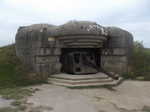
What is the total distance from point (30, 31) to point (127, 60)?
4472 millimetres

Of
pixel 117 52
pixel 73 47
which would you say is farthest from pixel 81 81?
pixel 117 52

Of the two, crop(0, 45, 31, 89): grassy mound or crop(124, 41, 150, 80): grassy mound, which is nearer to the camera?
crop(0, 45, 31, 89): grassy mound

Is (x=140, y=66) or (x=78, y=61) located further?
(x=140, y=66)

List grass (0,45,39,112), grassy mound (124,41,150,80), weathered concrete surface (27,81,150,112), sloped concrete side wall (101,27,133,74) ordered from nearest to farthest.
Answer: weathered concrete surface (27,81,150,112) < grass (0,45,39,112) < sloped concrete side wall (101,27,133,74) < grassy mound (124,41,150,80)

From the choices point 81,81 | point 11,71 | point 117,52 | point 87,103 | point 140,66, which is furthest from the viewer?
point 140,66

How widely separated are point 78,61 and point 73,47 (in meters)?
0.90

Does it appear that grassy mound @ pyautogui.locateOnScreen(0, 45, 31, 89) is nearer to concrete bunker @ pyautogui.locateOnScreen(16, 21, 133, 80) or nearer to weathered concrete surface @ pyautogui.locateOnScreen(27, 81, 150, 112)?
concrete bunker @ pyautogui.locateOnScreen(16, 21, 133, 80)

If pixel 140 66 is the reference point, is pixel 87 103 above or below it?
below

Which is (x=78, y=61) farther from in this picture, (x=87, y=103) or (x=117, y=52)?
(x=87, y=103)

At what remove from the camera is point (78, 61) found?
7406mm

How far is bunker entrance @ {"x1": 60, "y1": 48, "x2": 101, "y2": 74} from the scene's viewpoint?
7.23m

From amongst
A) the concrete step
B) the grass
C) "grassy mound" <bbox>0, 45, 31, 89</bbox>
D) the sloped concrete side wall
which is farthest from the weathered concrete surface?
the sloped concrete side wall

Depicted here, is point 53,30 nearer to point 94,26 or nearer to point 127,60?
point 94,26

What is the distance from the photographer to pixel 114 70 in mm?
7691
